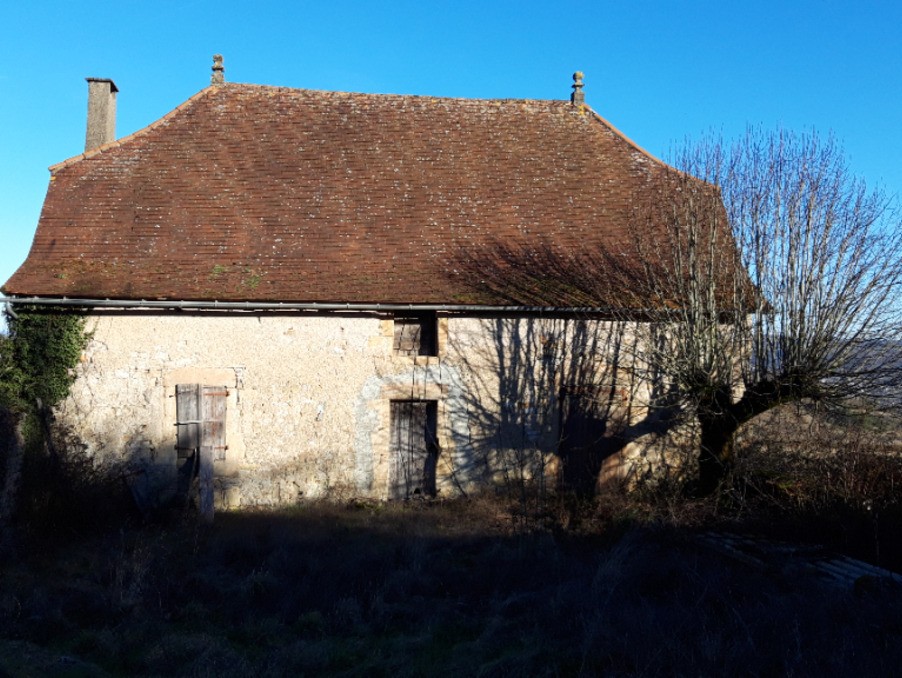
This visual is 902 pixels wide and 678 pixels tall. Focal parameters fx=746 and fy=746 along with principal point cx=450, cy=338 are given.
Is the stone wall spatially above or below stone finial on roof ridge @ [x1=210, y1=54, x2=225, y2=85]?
below

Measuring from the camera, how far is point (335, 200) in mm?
11680

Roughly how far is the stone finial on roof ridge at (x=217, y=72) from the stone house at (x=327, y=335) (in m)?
2.51

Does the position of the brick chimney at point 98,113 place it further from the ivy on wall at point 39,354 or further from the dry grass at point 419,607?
the dry grass at point 419,607

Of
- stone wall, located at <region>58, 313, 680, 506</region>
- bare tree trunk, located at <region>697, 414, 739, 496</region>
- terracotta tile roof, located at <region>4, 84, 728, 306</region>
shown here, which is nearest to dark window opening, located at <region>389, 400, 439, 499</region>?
stone wall, located at <region>58, 313, 680, 506</region>

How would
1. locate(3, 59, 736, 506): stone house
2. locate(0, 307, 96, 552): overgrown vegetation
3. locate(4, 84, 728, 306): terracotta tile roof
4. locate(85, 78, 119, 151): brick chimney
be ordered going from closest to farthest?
locate(0, 307, 96, 552): overgrown vegetation, locate(3, 59, 736, 506): stone house, locate(4, 84, 728, 306): terracotta tile roof, locate(85, 78, 119, 151): brick chimney

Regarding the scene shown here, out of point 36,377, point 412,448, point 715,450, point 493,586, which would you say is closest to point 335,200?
point 412,448

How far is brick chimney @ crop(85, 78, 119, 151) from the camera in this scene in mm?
12406

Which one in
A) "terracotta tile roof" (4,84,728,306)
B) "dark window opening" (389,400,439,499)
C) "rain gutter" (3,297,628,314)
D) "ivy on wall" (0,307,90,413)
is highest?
"terracotta tile roof" (4,84,728,306)

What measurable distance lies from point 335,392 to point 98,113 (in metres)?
6.66

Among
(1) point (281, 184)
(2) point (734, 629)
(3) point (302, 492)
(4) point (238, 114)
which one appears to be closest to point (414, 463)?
(3) point (302, 492)

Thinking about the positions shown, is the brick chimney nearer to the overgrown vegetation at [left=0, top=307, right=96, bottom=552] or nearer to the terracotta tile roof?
the terracotta tile roof

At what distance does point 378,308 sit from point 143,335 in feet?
10.3

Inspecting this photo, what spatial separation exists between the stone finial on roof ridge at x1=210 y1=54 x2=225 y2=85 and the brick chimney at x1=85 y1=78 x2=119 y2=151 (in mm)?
1700

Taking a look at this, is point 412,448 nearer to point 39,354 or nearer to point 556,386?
point 556,386
